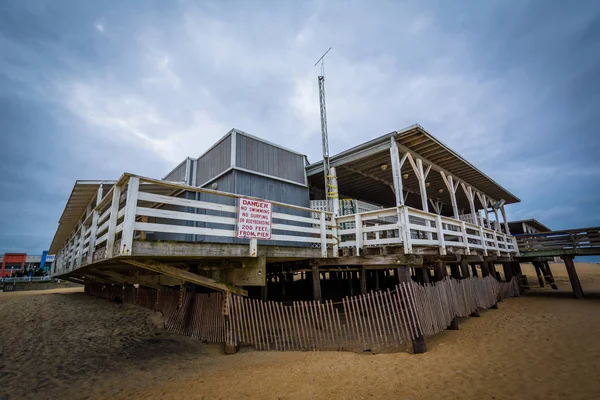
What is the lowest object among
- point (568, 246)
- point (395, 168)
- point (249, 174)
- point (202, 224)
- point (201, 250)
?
point (201, 250)

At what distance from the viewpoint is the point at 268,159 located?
12180mm

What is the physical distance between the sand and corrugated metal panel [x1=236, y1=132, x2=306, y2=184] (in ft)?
21.4

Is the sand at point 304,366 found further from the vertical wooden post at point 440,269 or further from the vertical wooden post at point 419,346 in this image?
the vertical wooden post at point 440,269

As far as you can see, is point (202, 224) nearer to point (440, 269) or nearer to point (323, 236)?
point (323, 236)

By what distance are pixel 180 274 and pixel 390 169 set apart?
10.9 metres

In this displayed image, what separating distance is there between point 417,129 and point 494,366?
767cm

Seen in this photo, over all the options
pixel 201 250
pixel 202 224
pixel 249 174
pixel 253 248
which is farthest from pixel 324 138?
pixel 201 250

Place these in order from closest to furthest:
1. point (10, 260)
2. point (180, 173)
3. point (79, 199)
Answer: point (79, 199) → point (180, 173) → point (10, 260)

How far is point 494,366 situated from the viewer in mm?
5965

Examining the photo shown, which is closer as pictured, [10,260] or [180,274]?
[180,274]

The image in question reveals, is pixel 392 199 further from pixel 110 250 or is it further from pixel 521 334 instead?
pixel 110 250

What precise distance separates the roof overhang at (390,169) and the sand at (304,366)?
6.78 meters

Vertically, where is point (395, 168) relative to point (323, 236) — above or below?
above

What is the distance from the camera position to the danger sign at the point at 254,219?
6.81m
